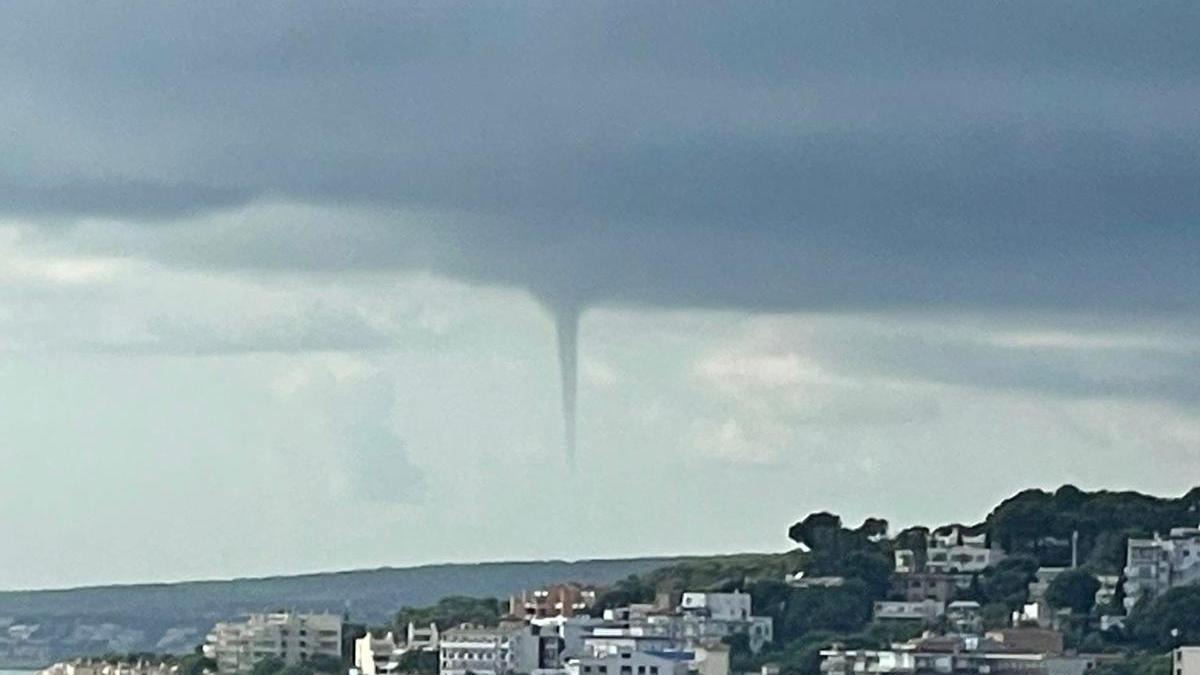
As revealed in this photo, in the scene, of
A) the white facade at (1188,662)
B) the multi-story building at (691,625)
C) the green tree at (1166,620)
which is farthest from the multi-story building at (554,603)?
the white facade at (1188,662)

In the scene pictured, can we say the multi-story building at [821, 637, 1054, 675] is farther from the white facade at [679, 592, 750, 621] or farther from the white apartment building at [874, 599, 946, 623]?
the white apartment building at [874, 599, 946, 623]

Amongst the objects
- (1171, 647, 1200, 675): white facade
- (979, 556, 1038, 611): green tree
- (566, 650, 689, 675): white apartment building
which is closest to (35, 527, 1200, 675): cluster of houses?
(566, 650, 689, 675): white apartment building

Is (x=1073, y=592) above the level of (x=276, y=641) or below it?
above

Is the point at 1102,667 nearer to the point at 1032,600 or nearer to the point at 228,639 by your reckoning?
the point at 1032,600

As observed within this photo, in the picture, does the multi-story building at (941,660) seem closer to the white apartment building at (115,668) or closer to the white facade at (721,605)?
the white facade at (721,605)

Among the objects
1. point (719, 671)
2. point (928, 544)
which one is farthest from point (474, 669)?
point (928, 544)

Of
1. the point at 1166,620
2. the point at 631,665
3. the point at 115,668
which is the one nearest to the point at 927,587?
the point at 1166,620

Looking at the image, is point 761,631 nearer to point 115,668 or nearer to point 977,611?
point 977,611
